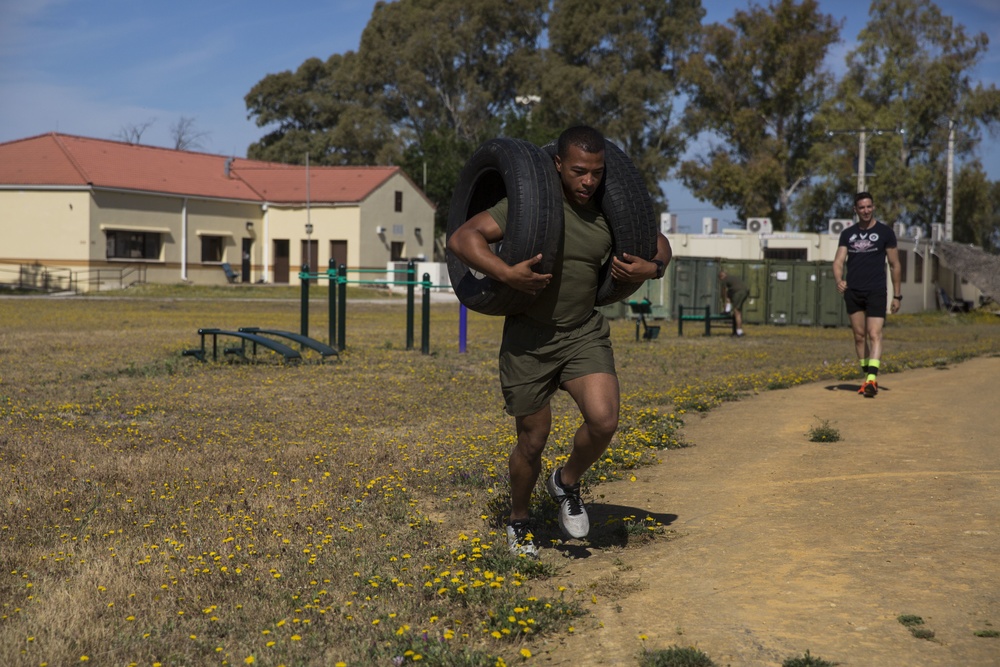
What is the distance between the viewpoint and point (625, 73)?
2474 inches

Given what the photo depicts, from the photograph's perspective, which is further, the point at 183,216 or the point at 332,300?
the point at 183,216

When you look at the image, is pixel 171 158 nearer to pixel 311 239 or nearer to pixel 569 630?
pixel 311 239

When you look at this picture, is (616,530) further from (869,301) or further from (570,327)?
(869,301)

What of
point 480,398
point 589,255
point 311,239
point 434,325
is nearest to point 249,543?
point 589,255

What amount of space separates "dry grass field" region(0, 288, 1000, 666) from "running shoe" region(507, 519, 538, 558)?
4.6 inches

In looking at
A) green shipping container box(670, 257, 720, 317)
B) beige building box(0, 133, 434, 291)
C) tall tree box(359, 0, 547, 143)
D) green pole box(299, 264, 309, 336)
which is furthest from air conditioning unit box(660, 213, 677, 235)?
tall tree box(359, 0, 547, 143)

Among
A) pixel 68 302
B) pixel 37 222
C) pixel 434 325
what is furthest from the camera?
pixel 37 222

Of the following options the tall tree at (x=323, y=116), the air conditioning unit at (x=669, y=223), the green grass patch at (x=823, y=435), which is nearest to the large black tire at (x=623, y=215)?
the green grass patch at (x=823, y=435)

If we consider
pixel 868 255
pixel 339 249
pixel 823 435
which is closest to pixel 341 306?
pixel 868 255

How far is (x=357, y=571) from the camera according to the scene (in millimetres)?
5203

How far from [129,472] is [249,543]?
2.13m

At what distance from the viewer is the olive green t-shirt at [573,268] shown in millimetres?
5203

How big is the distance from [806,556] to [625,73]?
59947mm

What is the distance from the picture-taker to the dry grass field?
4.45 meters
